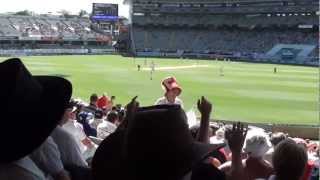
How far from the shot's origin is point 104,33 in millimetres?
104438

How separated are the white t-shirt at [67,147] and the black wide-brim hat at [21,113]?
111 cm

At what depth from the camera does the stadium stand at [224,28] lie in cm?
8106

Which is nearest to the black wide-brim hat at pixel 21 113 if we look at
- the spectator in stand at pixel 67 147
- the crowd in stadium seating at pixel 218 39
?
the spectator in stand at pixel 67 147

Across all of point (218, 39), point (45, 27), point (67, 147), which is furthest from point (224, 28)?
point (67, 147)

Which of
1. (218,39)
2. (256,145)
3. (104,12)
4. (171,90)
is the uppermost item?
(256,145)

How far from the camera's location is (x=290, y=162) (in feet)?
10.5

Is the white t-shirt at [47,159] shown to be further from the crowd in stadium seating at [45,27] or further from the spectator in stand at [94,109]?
the crowd in stadium seating at [45,27]

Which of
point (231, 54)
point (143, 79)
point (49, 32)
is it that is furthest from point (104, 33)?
point (143, 79)

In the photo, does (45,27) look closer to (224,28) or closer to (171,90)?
(224,28)

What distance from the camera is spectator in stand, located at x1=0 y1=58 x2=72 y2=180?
2.54 meters

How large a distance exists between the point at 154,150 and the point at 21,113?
0.68 m

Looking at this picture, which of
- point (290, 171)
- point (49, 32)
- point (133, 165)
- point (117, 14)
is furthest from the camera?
point (117, 14)

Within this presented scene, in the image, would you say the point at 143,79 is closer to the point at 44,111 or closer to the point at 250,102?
the point at 250,102

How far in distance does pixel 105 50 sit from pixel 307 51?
3197 centimetres
